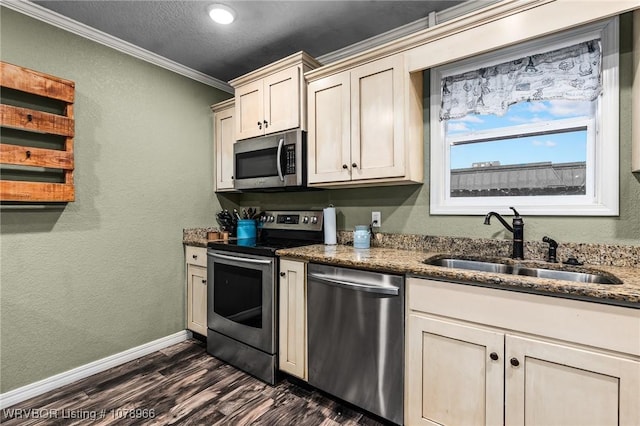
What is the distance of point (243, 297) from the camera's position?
228 centimetres

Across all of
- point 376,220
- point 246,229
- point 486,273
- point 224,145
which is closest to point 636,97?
point 486,273

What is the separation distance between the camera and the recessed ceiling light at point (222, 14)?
2.00 meters

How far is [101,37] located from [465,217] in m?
2.90

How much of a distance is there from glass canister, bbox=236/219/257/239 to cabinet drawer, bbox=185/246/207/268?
1.17ft

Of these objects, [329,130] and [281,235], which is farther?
[281,235]

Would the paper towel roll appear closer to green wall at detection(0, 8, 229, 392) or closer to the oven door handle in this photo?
the oven door handle

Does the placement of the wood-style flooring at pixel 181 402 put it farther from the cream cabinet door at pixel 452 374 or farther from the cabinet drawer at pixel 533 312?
the cabinet drawer at pixel 533 312

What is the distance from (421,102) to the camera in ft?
6.91

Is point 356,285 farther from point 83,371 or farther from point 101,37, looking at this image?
point 101,37

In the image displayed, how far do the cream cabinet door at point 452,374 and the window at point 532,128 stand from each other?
2.77 ft

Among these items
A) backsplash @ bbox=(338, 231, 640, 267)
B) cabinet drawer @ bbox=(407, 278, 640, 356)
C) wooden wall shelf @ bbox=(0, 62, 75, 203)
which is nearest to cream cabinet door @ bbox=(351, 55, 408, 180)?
backsplash @ bbox=(338, 231, 640, 267)

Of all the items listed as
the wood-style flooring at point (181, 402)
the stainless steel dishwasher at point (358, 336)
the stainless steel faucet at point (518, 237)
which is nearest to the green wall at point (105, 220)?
the wood-style flooring at point (181, 402)

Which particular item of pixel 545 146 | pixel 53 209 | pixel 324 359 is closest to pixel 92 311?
pixel 53 209

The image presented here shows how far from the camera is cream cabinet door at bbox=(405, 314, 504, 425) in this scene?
1354 millimetres
